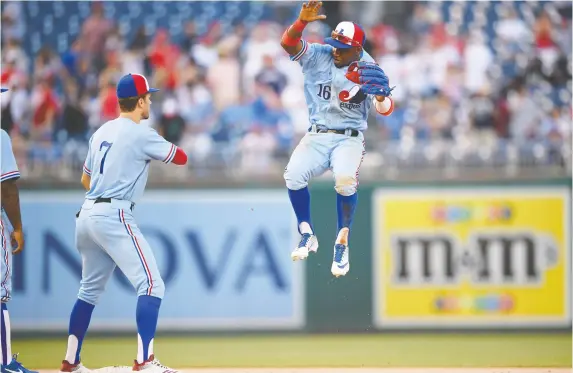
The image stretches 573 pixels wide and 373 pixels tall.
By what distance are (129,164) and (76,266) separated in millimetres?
4801

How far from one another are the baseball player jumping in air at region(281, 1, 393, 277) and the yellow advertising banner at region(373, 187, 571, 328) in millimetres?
4165

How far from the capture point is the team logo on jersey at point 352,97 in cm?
802

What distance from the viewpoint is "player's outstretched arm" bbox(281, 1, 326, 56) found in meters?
7.60

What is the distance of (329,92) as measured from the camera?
816 cm

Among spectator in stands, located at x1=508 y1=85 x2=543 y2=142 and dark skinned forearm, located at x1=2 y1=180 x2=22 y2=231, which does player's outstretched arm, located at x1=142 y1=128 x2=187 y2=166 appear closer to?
dark skinned forearm, located at x1=2 y1=180 x2=22 y2=231

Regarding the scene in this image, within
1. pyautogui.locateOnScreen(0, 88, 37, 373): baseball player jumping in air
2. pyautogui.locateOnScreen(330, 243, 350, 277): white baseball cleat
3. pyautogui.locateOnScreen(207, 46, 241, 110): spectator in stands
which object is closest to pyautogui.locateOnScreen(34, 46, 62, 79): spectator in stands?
pyautogui.locateOnScreen(207, 46, 241, 110): spectator in stands

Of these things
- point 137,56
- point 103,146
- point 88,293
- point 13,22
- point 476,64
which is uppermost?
point 13,22

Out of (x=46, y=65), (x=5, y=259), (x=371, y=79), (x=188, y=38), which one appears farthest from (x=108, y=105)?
(x=371, y=79)

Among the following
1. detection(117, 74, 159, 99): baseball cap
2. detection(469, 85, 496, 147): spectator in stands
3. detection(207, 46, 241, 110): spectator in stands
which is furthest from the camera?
detection(207, 46, 241, 110): spectator in stands

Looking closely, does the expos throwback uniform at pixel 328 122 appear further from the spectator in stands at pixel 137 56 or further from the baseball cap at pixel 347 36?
the spectator in stands at pixel 137 56

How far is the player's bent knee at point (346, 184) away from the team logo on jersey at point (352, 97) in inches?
21.9

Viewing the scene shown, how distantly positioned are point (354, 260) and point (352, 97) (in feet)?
14.8

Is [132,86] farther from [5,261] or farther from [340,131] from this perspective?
[340,131]

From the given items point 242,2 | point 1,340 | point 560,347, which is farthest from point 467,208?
point 1,340
